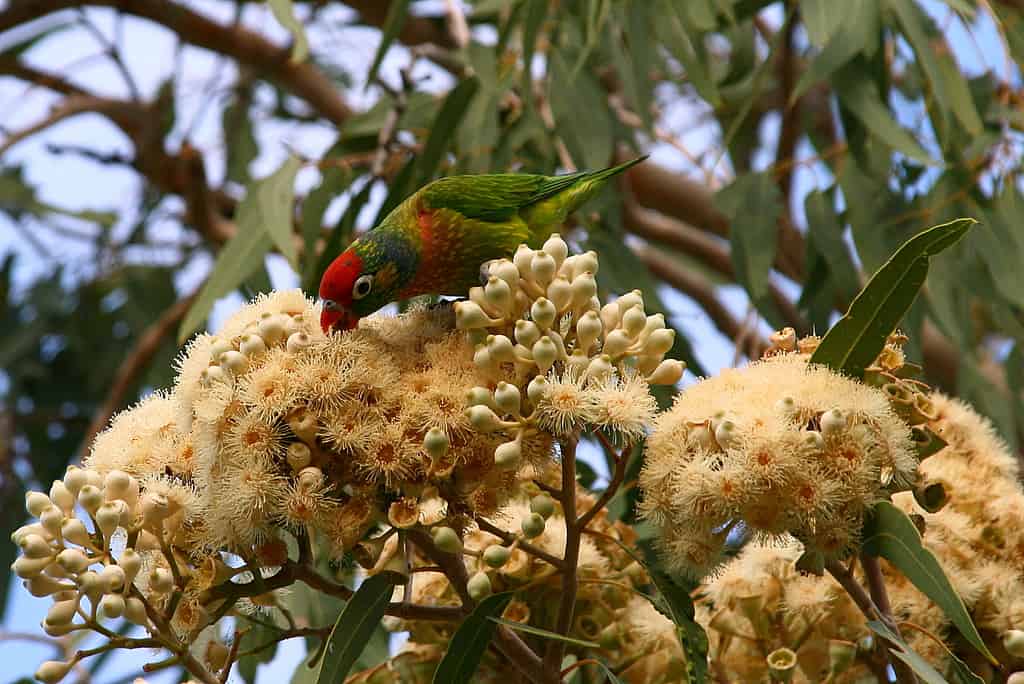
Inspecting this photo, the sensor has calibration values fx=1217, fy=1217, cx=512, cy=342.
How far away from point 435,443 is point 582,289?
304 millimetres

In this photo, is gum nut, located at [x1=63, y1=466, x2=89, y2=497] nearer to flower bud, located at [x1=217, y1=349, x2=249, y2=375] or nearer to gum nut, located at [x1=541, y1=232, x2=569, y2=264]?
flower bud, located at [x1=217, y1=349, x2=249, y2=375]

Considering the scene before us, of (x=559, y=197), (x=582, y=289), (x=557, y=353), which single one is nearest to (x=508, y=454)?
(x=557, y=353)

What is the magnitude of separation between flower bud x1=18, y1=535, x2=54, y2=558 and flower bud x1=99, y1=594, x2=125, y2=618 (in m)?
0.10

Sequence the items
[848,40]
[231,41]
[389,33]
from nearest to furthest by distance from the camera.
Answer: [848,40] < [389,33] < [231,41]

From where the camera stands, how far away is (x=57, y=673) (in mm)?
1614

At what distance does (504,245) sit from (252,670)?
41.5 inches

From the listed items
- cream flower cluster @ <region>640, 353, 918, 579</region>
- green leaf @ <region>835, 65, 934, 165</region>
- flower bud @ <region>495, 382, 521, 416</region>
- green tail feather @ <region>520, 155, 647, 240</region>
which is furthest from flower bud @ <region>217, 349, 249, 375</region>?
green leaf @ <region>835, 65, 934, 165</region>

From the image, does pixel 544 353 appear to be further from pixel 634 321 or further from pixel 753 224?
pixel 753 224

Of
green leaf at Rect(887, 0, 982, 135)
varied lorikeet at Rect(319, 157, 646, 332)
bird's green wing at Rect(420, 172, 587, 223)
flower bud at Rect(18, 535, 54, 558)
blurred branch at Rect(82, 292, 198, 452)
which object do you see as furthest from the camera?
blurred branch at Rect(82, 292, 198, 452)

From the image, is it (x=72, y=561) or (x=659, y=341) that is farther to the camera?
(x=659, y=341)

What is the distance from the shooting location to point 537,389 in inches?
61.8

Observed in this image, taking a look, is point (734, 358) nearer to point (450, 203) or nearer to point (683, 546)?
point (450, 203)

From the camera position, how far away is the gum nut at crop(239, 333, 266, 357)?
1700 millimetres

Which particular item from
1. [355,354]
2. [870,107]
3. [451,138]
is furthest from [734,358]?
[355,354]
